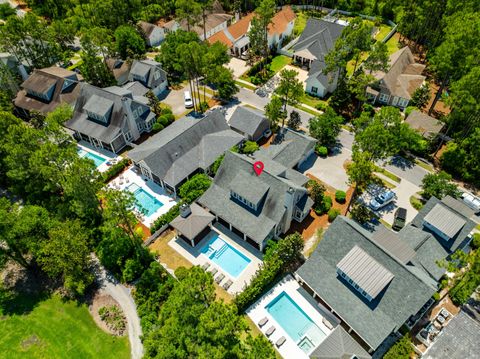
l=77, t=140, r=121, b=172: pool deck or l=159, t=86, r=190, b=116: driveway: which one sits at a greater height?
l=159, t=86, r=190, b=116: driveway

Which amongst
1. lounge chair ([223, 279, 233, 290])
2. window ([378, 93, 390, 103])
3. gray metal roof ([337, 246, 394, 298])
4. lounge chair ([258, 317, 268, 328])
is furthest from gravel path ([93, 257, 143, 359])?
window ([378, 93, 390, 103])

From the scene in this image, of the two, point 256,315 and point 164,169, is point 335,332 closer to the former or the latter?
point 256,315

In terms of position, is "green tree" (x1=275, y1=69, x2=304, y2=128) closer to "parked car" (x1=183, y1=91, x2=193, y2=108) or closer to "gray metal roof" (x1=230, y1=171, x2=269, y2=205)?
"parked car" (x1=183, y1=91, x2=193, y2=108)

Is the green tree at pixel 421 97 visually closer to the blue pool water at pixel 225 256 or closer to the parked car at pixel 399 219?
the parked car at pixel 399 219

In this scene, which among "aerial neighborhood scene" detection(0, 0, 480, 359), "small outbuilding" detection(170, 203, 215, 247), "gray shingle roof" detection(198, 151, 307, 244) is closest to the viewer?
"aerial neighborhood scene" detection(0, 0, 480, 359)

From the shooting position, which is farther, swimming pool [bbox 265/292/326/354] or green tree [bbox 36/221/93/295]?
green tree [bbox 36/221/93/295]

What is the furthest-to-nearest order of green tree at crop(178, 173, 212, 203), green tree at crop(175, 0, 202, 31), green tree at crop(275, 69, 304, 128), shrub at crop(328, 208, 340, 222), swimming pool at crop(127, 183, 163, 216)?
green tree at crop(175, 0, 202, 31), green tree at crop(275, 69, 304, 128), swimming pool at crop(127, 183, 163, 216), green tree at crop(178, 173, 212, 203), shrub at crop(328, 208, 340, 222)

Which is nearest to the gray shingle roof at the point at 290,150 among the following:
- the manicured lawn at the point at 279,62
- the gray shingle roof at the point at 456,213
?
the gray shingle roof at the point at 456,213

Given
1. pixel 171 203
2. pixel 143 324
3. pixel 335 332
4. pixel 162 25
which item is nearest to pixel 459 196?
pixel 335 332
